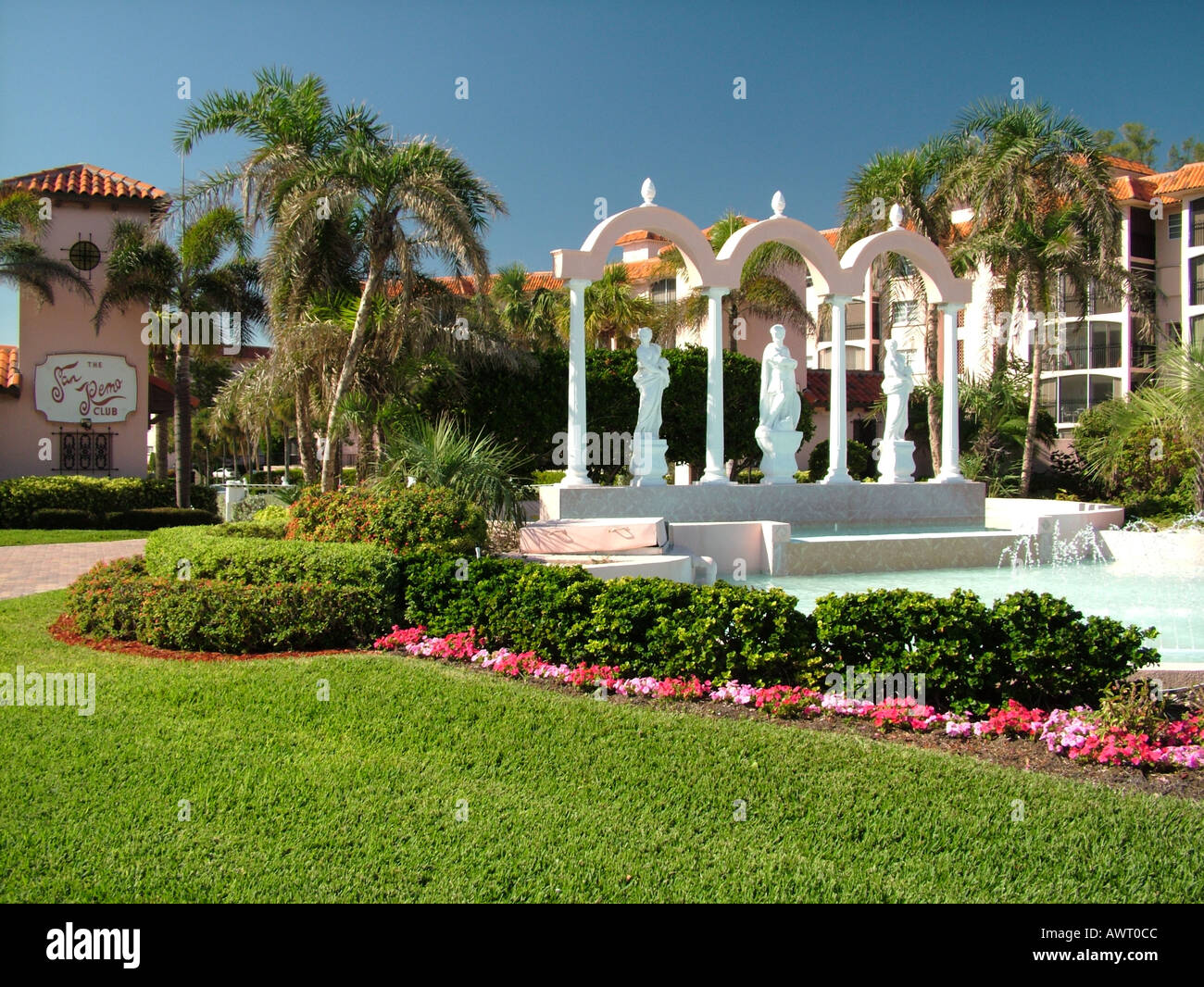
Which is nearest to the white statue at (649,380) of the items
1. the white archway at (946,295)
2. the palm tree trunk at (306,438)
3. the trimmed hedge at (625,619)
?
the white archway at (946,295)

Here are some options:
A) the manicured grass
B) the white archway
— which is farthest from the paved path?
the white archway

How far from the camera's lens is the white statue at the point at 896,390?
20125mm

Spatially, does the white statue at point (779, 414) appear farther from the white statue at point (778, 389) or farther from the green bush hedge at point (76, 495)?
the green bush hedge at point (76, 495)

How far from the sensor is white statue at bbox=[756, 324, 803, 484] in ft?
60.0

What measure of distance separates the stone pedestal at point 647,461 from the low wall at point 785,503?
13.6 inches

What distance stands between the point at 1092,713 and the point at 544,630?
13.4 feet

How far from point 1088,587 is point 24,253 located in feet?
73.9

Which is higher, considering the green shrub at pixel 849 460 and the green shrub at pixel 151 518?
the green shrub at pixel 849 460

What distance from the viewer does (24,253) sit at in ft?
69.6

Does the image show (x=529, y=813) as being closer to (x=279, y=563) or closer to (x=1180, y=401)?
(x=279, y=563)

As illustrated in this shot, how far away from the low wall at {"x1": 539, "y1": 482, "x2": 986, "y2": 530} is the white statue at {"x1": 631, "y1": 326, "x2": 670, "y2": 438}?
1.32m

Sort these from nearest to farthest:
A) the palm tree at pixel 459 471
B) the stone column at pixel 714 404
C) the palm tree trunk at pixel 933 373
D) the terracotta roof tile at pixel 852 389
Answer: the palm tree at pixel 459 471 < the stone column at pixel 714 404 < the palm tree trunk at pixel 933 373 < the terracotta roof tile at pixel 852 389
